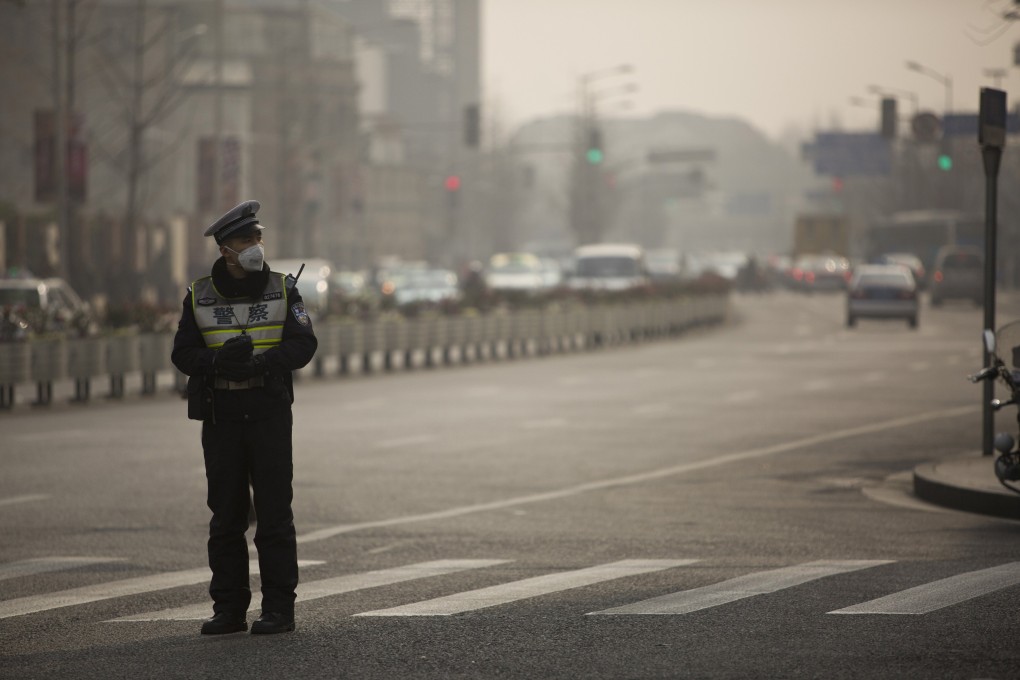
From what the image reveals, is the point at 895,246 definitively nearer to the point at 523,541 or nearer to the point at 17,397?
the point at 17,397

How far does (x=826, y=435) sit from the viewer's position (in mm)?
20312

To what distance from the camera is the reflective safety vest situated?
859cm

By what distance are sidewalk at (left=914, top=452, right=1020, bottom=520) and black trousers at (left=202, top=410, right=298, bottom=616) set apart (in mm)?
6142

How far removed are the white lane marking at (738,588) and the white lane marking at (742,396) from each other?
48.0 feet

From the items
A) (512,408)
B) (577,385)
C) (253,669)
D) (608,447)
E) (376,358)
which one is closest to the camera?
(253,669)

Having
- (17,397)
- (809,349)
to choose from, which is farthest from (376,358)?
(17,397)

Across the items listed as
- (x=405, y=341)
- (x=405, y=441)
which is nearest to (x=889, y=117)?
(x=405, y=341)

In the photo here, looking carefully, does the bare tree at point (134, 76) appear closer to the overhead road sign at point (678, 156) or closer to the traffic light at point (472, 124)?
the traffic light at point (472, 124)

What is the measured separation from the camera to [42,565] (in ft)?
36.7

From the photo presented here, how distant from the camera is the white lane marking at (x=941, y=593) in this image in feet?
29.6

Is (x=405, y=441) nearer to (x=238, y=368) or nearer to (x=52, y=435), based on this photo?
(x=52, y=435)

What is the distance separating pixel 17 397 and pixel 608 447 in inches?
440

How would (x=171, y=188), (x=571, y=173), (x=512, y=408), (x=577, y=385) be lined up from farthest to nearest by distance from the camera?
1. (x=571, y=173)
2. (x=171, y=188)
3. (x=577, y=385)
4. (x=512, y=408)

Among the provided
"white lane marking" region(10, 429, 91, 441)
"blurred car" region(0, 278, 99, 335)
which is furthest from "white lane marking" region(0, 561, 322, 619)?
"blurred car" region(0, 278, 99, 335)
